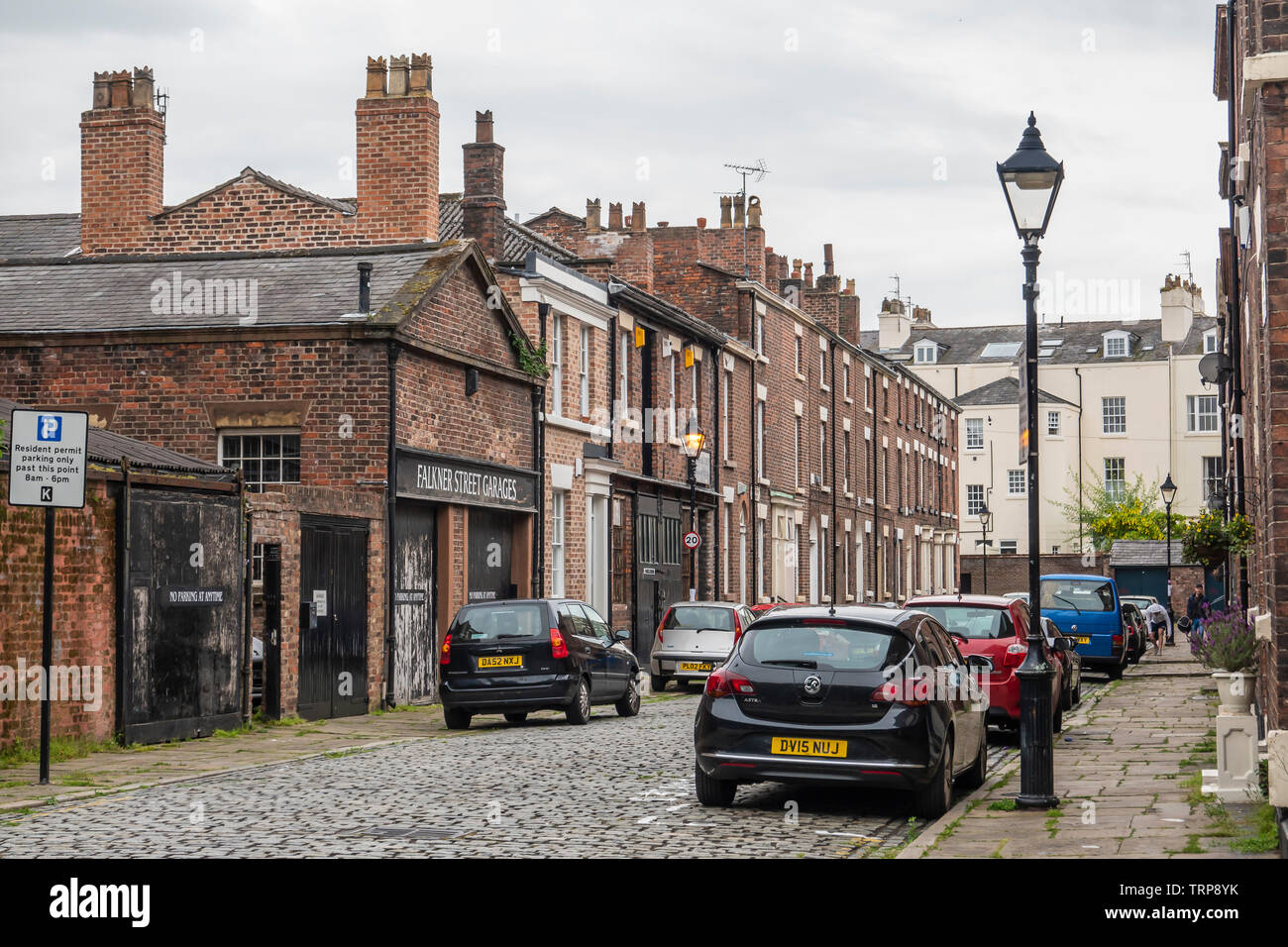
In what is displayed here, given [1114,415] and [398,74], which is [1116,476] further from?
[398,74]

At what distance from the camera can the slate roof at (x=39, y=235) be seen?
3419 cm

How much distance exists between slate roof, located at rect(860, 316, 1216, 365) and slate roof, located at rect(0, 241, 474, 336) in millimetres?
61399

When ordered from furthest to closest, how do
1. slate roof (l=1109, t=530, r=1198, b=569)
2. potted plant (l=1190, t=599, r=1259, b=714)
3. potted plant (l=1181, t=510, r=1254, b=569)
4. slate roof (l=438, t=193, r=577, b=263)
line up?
1. slate roof (l=1109, t=530, r=1198, b=569)
2. slate roof (l=438, t=193, r=577, b=263)
3. potted plant (l=1181, t=510, r=1254, b=569)
4. potted plant (l=1190, t=599, r=1259, b=714)

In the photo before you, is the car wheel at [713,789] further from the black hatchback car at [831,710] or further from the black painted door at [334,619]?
the black painted door at [334,619]

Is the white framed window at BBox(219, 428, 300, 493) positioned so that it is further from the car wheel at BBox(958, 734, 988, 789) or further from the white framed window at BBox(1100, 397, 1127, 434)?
the white framed window at BBox(1100, 397, 1127, 434)

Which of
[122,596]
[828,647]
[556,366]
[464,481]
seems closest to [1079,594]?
[556,366]

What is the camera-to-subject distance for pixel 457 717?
764 inches

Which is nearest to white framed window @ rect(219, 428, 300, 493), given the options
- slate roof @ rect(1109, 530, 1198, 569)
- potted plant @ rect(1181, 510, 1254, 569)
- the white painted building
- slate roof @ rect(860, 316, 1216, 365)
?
potted plant @ rect(1181, 510, 1254, 569)

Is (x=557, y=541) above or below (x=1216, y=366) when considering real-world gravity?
below

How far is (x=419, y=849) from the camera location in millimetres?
9625

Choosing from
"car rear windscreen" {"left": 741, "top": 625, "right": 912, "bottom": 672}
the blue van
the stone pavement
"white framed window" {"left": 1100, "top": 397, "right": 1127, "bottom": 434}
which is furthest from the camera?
"white framed window" {"left": 1100, "top": 397, "right": 1127, "bottom": 434}

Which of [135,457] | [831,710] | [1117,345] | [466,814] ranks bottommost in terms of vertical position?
[466,814]

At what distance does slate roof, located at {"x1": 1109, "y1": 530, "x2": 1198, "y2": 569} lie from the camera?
196 feet

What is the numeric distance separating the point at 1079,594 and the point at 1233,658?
54.9ft
